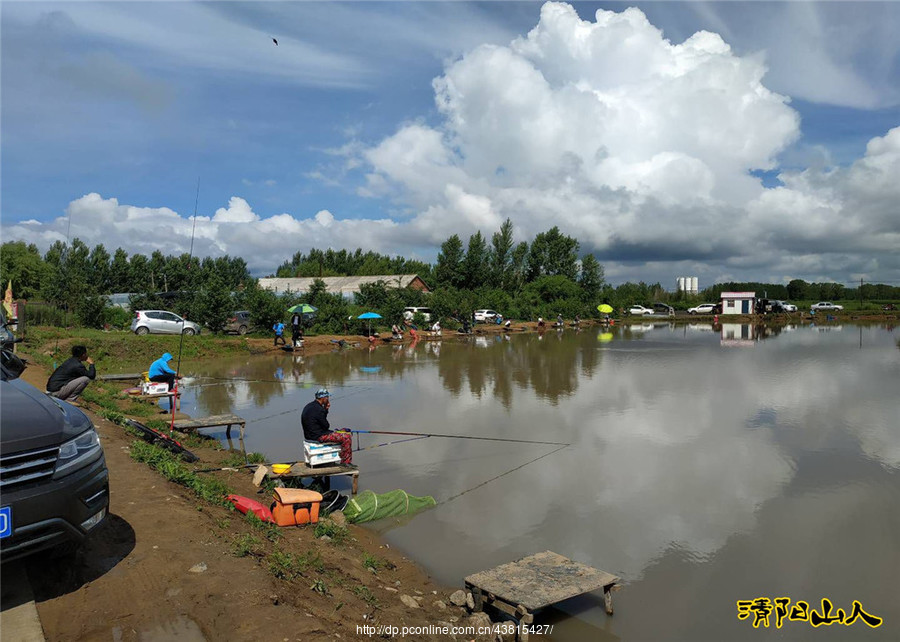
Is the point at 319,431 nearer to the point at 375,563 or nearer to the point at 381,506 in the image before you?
the point at 381,506

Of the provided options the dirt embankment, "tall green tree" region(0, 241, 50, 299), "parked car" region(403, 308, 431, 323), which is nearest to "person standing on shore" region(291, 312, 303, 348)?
"parked car" region(403, 308, 431, 323)

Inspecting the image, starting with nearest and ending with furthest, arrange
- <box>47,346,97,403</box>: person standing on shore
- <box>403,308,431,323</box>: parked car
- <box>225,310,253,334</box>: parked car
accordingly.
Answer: <box>47,346,97,403</box>: person standing on shore → <box>225,310,253,334</box>: parked car → <box>403,308,431,323</box>: parked car

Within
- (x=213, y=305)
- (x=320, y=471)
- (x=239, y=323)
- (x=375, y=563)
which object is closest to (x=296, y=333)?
(x=213, y=305)

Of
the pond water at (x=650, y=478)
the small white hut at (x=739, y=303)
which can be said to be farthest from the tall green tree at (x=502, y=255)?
the pond water at (x=650, y=478)

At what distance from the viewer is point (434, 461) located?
10.6 metres

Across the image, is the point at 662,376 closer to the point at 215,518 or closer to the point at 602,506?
the point at 602,506

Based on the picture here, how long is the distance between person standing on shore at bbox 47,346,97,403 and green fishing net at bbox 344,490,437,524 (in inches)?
229

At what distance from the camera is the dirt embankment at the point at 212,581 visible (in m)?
4.01

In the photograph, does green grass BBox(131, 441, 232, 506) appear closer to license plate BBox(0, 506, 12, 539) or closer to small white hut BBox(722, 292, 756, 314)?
license plate BBox(0, 506, 12, 539)

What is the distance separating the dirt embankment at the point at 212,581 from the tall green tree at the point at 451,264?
215ft

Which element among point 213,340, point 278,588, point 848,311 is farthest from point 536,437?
point 848,311

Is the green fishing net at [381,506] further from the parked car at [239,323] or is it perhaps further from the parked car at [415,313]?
the parked car at [415,313]

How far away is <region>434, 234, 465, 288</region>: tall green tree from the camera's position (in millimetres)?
72250

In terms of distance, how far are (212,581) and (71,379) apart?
298 inches
